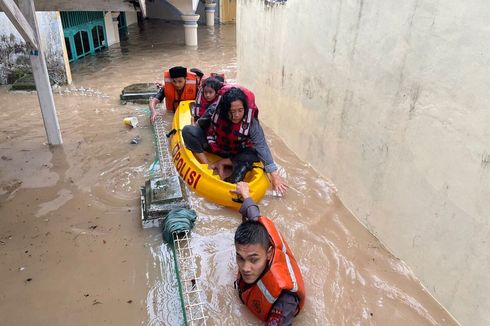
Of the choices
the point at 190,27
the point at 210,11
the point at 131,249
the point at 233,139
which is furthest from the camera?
the point at 210,11

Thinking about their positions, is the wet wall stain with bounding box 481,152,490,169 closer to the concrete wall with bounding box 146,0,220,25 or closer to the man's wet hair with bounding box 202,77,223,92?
the man's wet hair with bounding box 202,77,223,92

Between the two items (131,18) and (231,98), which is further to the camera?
(131,18)

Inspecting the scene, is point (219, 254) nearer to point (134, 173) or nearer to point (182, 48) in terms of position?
point (134, 173)

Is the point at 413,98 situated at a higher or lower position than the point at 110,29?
higher

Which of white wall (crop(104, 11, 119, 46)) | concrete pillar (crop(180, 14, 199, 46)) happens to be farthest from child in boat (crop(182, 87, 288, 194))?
concrete pillar (crop(180, 14, 199, 46))

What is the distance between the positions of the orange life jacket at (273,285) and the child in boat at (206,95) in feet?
7.40

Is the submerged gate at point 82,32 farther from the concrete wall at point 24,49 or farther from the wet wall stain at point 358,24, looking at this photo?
the wet wall stain at point 358,24

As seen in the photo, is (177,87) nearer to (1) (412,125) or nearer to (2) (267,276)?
(1) (412,125)

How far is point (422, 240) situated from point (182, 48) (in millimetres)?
10169

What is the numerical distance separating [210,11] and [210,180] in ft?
44.7

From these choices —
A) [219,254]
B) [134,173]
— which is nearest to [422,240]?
[219,254]

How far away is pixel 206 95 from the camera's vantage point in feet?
14.2

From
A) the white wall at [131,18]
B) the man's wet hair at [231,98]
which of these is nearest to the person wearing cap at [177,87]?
the man's wet hair at [231,98]

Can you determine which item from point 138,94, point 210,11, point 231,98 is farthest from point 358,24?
point 210,11
